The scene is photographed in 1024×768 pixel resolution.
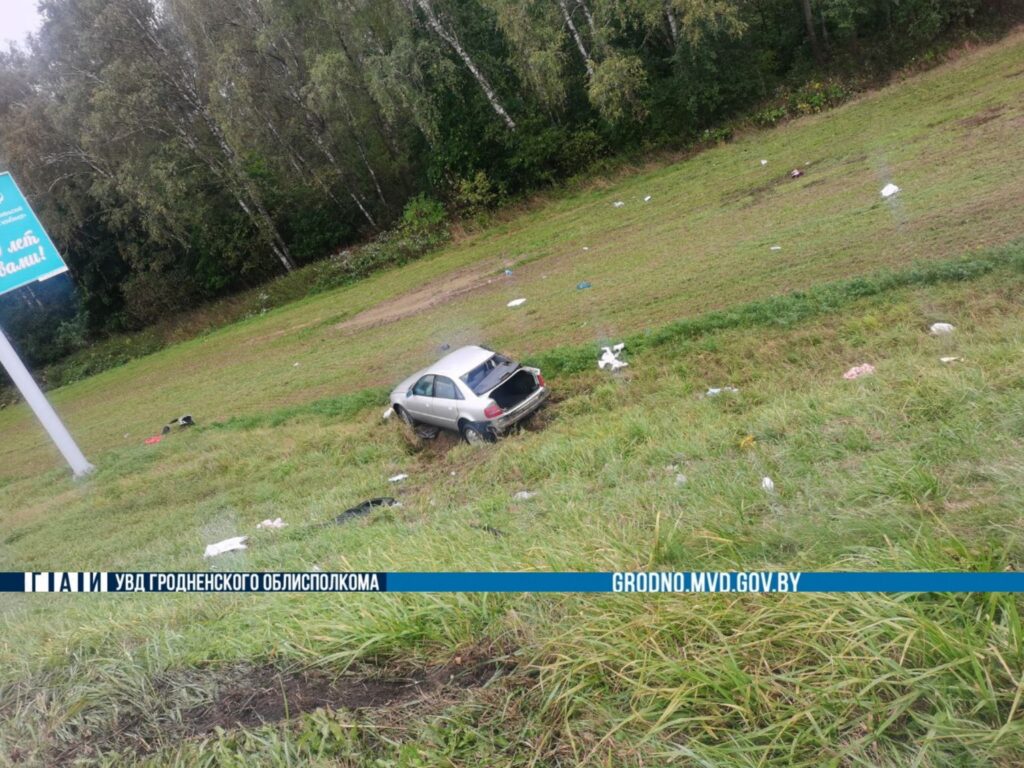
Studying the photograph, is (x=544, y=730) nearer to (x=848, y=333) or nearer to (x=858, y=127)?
(x=848, y=333)

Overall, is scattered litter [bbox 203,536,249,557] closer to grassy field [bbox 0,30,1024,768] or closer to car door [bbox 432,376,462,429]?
grassy field [bbox 0,30,1024,768]

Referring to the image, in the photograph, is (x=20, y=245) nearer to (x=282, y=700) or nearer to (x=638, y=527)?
(x=282, y=700)

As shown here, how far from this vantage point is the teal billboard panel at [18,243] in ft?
39.1

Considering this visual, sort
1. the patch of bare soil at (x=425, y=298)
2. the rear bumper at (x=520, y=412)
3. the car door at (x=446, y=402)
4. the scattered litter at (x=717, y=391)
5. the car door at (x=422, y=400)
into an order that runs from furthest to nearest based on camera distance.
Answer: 1. the patch of bare soil at (x=425, y=298)
2. the car door at (x=422, y=400)
3. the car door at (x=446, y=402)
4. the rear bumper at (x=520, y=412)
5. the scattered litter at (x=717, y=391)

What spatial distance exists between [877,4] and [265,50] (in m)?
23.5

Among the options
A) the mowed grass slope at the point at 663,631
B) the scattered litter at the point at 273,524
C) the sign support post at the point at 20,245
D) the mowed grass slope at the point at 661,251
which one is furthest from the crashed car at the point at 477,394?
the sign support post at the point at 20,245

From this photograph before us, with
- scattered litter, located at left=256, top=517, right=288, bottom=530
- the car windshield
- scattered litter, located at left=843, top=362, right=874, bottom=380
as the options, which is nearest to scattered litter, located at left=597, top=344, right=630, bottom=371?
the car windshield

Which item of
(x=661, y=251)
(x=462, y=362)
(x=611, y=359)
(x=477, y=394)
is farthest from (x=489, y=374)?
(x=661, y=251)

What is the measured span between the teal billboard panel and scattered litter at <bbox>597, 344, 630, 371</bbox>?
399 inches

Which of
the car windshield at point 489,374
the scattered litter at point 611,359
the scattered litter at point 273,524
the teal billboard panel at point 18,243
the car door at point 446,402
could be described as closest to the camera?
the scattered litter at point 273,524

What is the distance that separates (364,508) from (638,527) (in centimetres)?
464

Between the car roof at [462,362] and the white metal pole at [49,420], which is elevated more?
the white metal pole at [49,420]

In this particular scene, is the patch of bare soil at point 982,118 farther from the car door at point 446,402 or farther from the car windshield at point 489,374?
the car door at point 446,402
